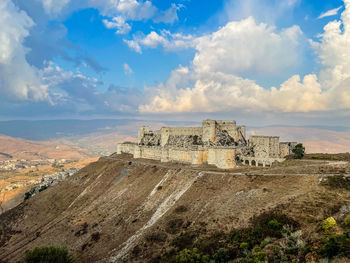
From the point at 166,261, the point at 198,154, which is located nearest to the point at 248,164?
the point at 198,154

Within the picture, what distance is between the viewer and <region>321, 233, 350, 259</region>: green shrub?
904 inches

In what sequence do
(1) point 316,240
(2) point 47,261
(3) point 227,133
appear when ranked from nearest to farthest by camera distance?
(1) point 316,240 < (2) point 47,261 < (3) point 227,133

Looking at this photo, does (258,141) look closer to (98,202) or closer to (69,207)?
(98,202)

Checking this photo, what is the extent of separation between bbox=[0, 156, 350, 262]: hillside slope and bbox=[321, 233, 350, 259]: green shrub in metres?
5.30

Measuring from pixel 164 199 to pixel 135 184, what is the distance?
1802 cm

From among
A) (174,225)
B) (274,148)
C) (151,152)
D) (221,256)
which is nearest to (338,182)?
(221,256)

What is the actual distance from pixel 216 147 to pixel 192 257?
142ft

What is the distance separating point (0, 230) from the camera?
80125 mm

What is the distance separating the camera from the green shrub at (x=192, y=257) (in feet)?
106

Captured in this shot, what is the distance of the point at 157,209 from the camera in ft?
182

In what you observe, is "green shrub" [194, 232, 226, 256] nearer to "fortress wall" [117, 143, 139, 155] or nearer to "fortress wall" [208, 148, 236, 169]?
"fortress wall" [208, 148, 236, 169]

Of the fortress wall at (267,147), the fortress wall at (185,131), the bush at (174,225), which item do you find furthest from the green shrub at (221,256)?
the fortress wall at (185,131)

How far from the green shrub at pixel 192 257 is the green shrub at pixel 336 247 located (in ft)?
47.6

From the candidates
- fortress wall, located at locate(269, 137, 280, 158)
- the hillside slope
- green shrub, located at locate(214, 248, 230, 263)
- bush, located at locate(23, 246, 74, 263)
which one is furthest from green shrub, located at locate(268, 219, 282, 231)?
fortress wall, located at locate(269, 137, 280, 158)
